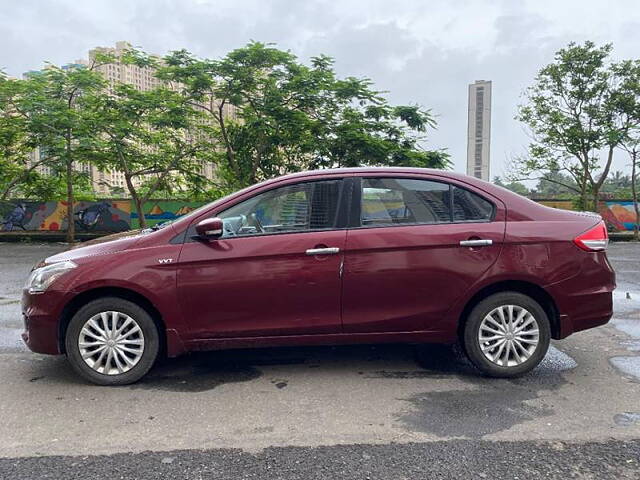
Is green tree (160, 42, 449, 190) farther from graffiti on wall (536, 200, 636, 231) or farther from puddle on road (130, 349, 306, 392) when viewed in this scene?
puddle on road (130, 349, 306, 392)


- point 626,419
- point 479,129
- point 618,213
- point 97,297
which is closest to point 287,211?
point 97,297

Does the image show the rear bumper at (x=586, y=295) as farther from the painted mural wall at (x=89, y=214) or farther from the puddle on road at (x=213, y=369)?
the painted mural wall at (x=89, y=214)

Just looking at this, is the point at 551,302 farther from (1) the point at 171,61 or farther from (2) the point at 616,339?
(1) the point at 171,61

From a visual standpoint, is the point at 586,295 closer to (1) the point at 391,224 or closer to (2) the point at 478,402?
(2) the point at 478,402

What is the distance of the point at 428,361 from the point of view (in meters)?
4.66

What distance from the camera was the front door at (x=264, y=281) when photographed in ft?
13.2

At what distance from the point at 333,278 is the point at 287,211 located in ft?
2.16

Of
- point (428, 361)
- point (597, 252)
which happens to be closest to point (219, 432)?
point (428, 361)

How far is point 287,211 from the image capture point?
4211mm

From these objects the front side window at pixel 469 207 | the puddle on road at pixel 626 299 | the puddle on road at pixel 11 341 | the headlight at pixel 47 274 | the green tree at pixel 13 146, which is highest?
the green tree at pixel 13 146

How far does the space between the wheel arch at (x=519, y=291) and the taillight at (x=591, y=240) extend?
1.53 ft

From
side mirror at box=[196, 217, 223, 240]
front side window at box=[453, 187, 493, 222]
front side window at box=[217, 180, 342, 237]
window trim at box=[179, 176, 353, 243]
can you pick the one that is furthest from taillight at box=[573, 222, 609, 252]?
side mirror at box=[196, 217, 223, 240]

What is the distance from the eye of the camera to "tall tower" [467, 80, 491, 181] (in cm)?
2134

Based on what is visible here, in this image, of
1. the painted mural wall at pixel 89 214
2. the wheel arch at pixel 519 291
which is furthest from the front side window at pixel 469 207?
the painted mural wall at pixel 89 214
